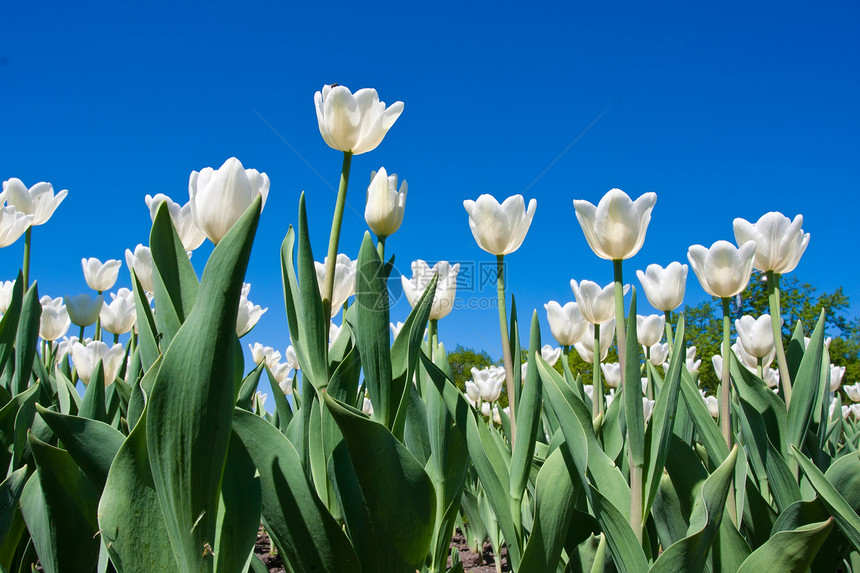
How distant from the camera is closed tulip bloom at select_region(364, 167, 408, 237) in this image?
66.0 inches

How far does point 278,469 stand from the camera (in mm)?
1193

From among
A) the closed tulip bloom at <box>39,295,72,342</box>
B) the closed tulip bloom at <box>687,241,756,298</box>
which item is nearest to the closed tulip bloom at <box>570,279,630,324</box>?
the closed tulip bloom at <box>687,241,756,298</box>

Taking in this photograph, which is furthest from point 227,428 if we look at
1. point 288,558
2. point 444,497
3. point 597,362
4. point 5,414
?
point 597,362

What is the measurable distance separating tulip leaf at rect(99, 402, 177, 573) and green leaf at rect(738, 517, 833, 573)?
4.41 feet

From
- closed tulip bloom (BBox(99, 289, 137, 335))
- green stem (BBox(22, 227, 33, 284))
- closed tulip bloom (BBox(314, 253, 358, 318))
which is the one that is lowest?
closed tulip bloom (BBox(314, 253, 358, 318))

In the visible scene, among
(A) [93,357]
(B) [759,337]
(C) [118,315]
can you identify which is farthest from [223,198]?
(B) [759,337]

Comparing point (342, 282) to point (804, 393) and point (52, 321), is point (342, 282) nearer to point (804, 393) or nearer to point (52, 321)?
point (804, 393)

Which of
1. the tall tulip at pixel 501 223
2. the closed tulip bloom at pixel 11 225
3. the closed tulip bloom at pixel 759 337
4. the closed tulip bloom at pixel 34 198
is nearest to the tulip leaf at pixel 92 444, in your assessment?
the tall tulip at pixel 501 223

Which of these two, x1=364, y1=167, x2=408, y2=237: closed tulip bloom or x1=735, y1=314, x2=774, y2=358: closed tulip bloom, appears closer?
x1=364, y1=167, x2=408, y2=237: closed tulip bloom

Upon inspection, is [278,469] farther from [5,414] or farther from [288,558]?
[5,414]

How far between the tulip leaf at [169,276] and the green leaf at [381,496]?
14.7 inches

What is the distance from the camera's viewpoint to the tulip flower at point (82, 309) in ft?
10.8

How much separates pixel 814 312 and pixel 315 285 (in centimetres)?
A: 2742

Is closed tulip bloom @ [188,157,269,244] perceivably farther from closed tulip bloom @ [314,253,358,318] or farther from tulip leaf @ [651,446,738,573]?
tulip leaf @ [651,446,738,573]
